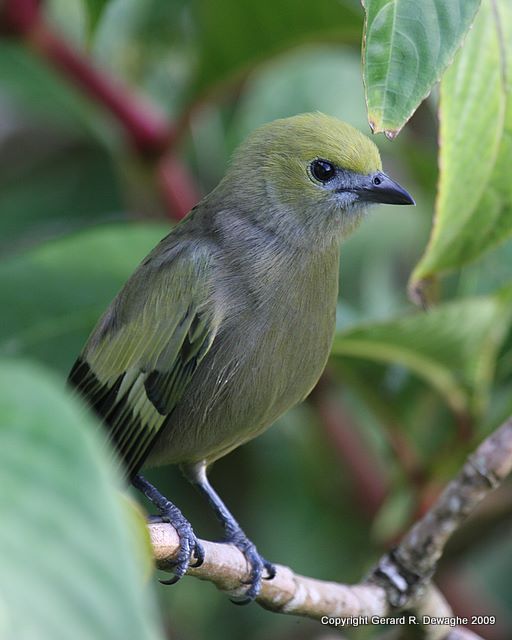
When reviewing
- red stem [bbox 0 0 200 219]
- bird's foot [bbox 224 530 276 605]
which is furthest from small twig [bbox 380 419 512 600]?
red stem [bbox 0 0 200 219]

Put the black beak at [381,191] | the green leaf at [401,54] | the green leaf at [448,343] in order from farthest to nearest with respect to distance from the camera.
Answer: the green leaf at [448,343] → the black beak at [381,191] → the green leaf at [401,54]

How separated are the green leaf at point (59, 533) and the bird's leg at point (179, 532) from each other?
1.17 meters

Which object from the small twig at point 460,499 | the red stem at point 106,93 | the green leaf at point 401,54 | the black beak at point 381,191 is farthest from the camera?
the red stem at point 106,93

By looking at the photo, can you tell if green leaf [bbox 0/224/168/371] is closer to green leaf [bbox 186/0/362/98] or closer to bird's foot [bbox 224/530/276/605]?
bird's foot [bbox 224/530/276/605]

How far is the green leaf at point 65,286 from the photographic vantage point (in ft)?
10.3

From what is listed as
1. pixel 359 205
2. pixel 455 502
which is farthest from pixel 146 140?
pixel 455 502

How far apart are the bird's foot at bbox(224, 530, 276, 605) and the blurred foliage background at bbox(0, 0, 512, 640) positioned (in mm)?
564

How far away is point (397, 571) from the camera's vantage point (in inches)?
103

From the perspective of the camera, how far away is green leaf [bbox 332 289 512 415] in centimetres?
297

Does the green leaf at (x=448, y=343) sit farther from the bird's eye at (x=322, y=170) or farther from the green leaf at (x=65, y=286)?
the green leaf at (x=65, y=286)

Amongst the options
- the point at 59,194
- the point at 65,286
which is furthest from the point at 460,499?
the point at 59,194

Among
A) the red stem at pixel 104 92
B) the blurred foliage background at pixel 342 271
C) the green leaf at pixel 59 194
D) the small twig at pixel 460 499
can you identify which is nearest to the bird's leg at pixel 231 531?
the small twig at pixel 460 499

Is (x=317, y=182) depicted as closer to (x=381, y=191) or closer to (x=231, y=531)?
(x=381, y=191)

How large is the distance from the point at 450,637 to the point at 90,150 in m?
2.88
